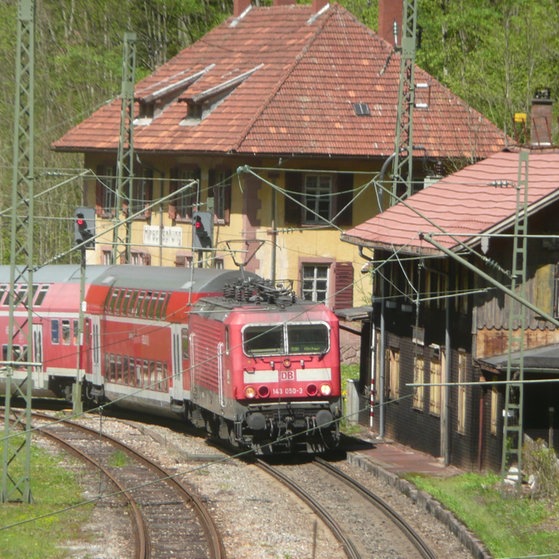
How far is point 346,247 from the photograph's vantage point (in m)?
46.7

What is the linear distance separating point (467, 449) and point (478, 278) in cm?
290

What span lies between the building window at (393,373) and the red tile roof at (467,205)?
238 cm

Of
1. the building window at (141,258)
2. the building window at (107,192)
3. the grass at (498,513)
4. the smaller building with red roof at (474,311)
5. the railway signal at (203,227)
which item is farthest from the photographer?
the building window at (107,192)

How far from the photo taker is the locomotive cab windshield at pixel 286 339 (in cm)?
2870

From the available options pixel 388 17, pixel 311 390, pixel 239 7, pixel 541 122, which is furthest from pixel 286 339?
pixel 239 7

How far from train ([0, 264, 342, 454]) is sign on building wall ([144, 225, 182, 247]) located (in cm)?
1034

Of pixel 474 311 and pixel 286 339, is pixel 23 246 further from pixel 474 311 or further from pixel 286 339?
pixel 474 311

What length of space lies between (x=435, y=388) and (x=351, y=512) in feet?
18.5

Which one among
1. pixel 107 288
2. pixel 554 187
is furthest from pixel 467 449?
pixel 107 288

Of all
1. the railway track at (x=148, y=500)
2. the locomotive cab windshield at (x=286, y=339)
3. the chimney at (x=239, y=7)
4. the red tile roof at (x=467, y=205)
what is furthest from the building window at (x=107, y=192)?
the locomotive cab windshield at (x=286, y=339)

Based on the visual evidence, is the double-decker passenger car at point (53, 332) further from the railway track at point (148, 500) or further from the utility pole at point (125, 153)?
the railway track at point (148, 500)

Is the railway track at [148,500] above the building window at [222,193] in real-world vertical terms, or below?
below

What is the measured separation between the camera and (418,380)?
100 feet

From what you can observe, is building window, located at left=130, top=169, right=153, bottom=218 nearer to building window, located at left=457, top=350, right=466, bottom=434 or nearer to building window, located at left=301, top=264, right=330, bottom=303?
building window, located at left=301, top=264, right=330, bottom=303
